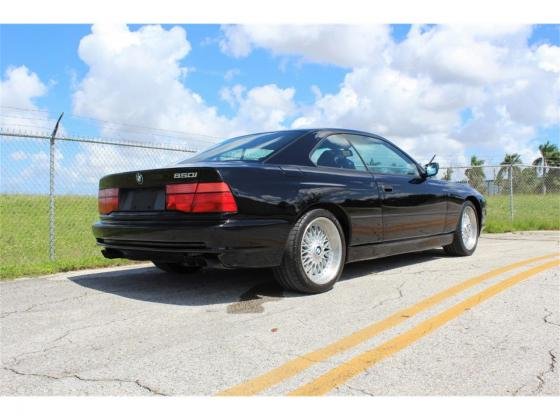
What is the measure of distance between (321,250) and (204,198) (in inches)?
48.4

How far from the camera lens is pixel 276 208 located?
434cm

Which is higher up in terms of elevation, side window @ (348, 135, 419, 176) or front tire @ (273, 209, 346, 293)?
side window @ (348, 135, 419, 176)

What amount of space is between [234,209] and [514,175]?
12.7 meters

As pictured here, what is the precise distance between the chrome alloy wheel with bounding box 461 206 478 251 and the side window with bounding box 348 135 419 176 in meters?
Result: 1.40

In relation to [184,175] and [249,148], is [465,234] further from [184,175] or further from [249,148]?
[184,175]

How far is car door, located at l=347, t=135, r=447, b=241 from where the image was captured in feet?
18.0

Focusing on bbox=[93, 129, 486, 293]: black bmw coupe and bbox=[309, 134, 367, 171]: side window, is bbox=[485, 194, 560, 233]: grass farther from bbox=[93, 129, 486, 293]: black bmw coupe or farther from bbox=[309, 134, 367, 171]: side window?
bbox=[309, 134, 367, 171]: side window

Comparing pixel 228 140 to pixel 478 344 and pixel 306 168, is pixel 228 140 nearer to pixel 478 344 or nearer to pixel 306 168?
pixel 306 168

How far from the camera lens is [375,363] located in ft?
9.63

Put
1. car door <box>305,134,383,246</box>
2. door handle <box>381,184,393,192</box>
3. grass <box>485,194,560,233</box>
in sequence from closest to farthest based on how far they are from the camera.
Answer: car door <box>305,134,383,246</box> < door handle <box>381,184,393,192</box> < grass <box>485,194,560,233</box>

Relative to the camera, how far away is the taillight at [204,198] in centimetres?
409

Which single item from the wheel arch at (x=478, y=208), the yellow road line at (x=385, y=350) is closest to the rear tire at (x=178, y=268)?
the yellow road line at (x=385, y=350)

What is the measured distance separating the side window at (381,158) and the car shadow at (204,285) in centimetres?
110

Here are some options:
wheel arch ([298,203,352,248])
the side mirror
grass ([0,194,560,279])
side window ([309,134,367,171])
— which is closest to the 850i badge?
wheel arch ([298,203,352,248])
